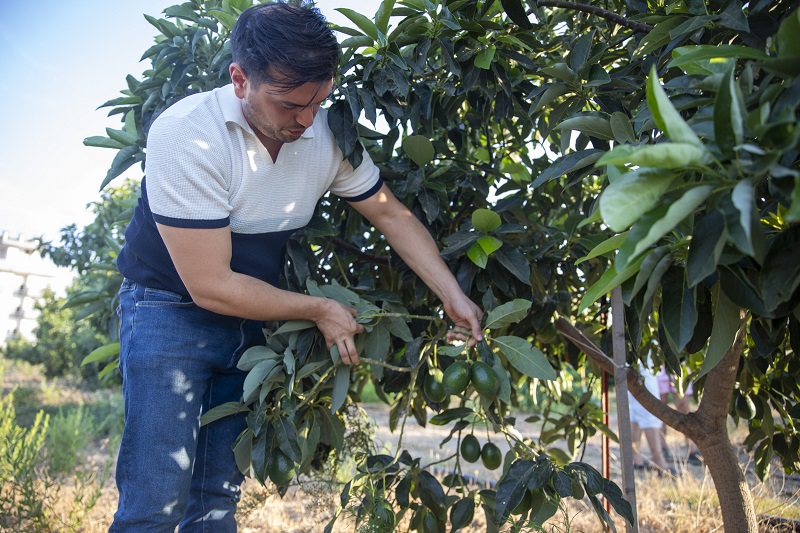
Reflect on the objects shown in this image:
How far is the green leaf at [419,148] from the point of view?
1683 millimetres

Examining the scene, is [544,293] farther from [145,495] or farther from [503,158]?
[145,495]

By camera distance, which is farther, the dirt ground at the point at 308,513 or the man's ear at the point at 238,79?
the dirt ground at the point at 308,513

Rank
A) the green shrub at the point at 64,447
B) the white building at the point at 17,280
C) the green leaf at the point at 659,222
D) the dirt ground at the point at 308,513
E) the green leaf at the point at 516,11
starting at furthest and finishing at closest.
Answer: the white building at the point at 17,280 → the green shrub at the point at 64,447 → the dirt ground at the point at 308,513 → the green leaf at the point at 516,11 → the green leaf at the point at 659,222

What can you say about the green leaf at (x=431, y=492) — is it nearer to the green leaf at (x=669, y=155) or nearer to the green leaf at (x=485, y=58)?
the green leaf at (x=485, y=58)

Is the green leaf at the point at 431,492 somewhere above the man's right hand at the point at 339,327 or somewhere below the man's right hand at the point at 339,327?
below

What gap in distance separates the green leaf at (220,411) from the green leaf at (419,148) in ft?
2.55

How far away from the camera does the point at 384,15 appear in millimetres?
1502

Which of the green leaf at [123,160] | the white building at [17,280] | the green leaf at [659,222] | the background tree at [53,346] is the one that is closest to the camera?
the green leaf at [659,222]

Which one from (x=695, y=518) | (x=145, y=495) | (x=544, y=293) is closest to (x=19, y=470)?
(x=145, y=495)

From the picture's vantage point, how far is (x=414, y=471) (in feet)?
5.72

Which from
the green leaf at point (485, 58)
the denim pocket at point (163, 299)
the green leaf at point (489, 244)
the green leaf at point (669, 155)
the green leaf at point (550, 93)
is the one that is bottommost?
the denim pocket at point (163, 299)

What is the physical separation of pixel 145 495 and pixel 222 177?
0.74m

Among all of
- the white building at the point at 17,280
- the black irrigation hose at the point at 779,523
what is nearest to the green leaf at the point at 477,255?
the black irrigation hose at the point at 779,523

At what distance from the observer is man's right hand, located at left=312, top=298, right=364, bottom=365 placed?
1.55 m
